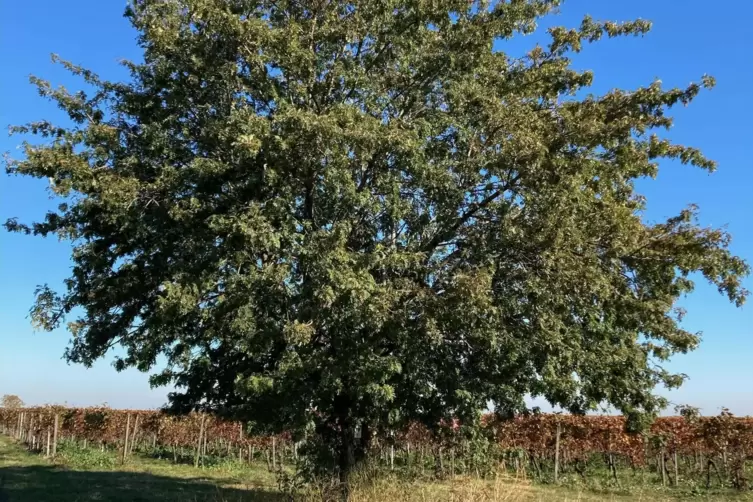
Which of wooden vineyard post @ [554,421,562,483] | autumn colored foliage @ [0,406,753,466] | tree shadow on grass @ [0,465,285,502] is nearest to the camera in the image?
tree shadow on grass @ [0,465,285,502]

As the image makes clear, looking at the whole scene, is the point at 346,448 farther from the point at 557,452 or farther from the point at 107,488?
the point at 557,452

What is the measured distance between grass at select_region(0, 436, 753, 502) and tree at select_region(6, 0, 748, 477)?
120 cm

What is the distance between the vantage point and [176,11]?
37.2ft

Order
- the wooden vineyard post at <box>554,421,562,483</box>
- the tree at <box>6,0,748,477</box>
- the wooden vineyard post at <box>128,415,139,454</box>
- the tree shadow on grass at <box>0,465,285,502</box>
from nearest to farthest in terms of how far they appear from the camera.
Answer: the tree at <box>6,0,748,477</box>, the tree shadow on grass at <box>0,465,285,502</box>, the wooden vineyard post at <box>554,421,562,483</box>, the wooden vineyard post at <box>128,415,139,454</box>

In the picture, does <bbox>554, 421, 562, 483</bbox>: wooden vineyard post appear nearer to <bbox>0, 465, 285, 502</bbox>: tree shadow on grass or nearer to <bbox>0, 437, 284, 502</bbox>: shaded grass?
<bbox>0, 437, 284, 502</bbox>: shaded grass

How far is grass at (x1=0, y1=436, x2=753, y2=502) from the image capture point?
925 centimetres

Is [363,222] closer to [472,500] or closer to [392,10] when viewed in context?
[392,10]

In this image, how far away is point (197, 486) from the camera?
1886 centimetres

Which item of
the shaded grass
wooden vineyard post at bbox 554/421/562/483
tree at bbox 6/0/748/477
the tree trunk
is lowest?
the shaded grass

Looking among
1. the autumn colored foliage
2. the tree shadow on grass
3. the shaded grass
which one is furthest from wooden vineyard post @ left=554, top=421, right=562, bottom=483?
the tree shadow on grass

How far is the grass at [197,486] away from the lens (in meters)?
9.25

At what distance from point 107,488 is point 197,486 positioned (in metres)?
2.62

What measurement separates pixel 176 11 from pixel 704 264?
9824mm

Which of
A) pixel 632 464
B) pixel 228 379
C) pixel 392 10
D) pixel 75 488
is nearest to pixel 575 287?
pixel 392 10
